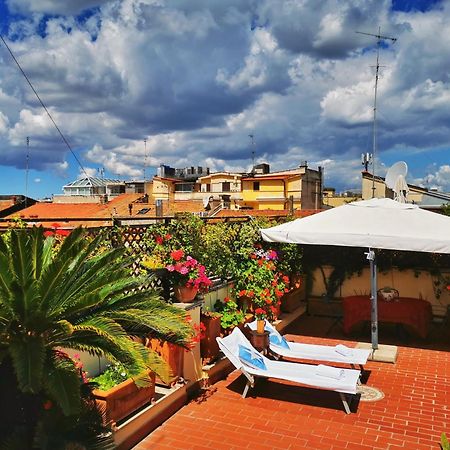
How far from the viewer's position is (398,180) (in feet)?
31.7

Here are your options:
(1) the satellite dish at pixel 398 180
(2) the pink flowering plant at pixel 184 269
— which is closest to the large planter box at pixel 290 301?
(1) the satellite dish at pixel 398 180

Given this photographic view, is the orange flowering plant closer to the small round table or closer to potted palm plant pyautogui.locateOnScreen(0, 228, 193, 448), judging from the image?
the small round table

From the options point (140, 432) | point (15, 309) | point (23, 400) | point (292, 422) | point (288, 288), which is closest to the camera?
point (15, 309)

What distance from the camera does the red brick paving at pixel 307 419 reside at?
493 cm

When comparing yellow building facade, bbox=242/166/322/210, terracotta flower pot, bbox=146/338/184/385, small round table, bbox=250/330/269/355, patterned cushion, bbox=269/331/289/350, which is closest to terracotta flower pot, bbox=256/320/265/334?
small round table, bbox=250/330/269/355

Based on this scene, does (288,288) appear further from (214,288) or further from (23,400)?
(23,400)

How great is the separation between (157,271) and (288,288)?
466 centimetres

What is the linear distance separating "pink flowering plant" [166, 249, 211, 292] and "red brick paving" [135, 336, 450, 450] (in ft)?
4.89

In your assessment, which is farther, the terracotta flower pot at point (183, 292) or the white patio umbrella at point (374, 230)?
the white patio umbrella at point (374, 230)

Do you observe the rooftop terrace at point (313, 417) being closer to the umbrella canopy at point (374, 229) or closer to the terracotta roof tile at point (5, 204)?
the umbrella canopy at point (374, 229)

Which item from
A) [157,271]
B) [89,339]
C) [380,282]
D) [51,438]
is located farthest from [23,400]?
[380,282]

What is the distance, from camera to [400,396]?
A: 247 inches

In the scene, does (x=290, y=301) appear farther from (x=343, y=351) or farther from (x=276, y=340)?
(x=343, y=351)

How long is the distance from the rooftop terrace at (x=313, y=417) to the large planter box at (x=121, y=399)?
0.38m
